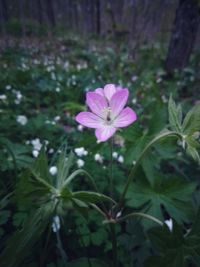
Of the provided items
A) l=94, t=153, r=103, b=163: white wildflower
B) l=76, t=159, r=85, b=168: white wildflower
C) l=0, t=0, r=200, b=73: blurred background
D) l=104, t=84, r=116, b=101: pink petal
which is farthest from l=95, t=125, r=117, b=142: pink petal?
l=0, t=0, r=200, b=73: blurred background

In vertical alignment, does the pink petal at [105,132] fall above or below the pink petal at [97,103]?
below

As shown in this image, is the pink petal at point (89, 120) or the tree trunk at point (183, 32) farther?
the tree trunk at point (183, 32)

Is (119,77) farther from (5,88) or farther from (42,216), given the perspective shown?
(42,216)

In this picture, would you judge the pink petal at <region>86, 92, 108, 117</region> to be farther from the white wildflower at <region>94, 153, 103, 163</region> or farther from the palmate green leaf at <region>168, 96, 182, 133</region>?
the white wildflower at <region>94, 153, 103, 163</region>

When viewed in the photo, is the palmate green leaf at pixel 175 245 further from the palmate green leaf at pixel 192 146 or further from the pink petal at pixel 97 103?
the pink petal at pixel 97 103

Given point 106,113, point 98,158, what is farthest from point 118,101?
point 98,158

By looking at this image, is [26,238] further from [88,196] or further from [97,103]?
[97,103]

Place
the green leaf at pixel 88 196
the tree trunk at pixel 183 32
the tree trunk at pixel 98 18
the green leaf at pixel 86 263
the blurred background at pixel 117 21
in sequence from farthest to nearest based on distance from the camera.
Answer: the tree trunk at pixel 98 18, the blurred background at pixel 117 21, the tree trunk at pixel 183 32, the green leaf at pixel 86 263, the green leaf at pixel 88 196

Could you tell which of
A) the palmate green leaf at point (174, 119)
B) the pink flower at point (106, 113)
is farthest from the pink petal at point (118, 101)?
the palmate green leaf at point (174, 119)
